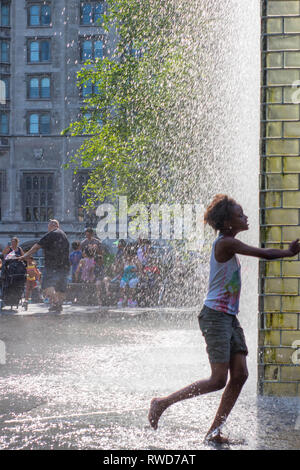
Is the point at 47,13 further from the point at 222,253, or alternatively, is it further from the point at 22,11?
the point at 222,253

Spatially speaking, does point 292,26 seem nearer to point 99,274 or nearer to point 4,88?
point 99,274

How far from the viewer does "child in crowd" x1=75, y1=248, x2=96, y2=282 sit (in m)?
19.4

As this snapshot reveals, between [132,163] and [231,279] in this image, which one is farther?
[132,163]

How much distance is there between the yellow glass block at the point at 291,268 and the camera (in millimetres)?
6203

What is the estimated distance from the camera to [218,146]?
1977 cm

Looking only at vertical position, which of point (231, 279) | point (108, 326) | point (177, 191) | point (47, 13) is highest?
point (47, 13)

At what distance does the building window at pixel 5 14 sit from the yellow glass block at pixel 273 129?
47207 millimetres

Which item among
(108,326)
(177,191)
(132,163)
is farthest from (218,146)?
(108,326)

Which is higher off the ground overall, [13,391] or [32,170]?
[32,170]

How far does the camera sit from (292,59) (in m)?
6.36

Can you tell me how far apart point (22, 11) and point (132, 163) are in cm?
2876

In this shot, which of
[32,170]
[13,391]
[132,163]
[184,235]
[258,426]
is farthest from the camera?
[32,170]

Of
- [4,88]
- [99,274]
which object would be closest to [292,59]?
[99,274]

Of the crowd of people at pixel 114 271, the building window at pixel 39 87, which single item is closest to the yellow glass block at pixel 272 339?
the crowd of people at pixel 114 271
